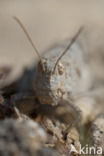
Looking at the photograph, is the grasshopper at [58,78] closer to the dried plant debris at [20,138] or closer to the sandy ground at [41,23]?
the dried plant debris at [20,138]

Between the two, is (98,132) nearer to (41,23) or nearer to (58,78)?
(58,78)

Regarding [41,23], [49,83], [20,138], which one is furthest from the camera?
[41,23]

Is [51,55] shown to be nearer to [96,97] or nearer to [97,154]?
[96,97]

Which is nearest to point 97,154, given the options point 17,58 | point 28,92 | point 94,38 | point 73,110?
point 73,110

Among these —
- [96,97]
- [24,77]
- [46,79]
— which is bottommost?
[96,97]

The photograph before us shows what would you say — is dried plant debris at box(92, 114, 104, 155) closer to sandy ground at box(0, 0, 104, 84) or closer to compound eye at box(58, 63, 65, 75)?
compound eye at box(58, 63, 65, 75)

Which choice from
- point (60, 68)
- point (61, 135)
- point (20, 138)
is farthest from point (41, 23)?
point (20, 138)
